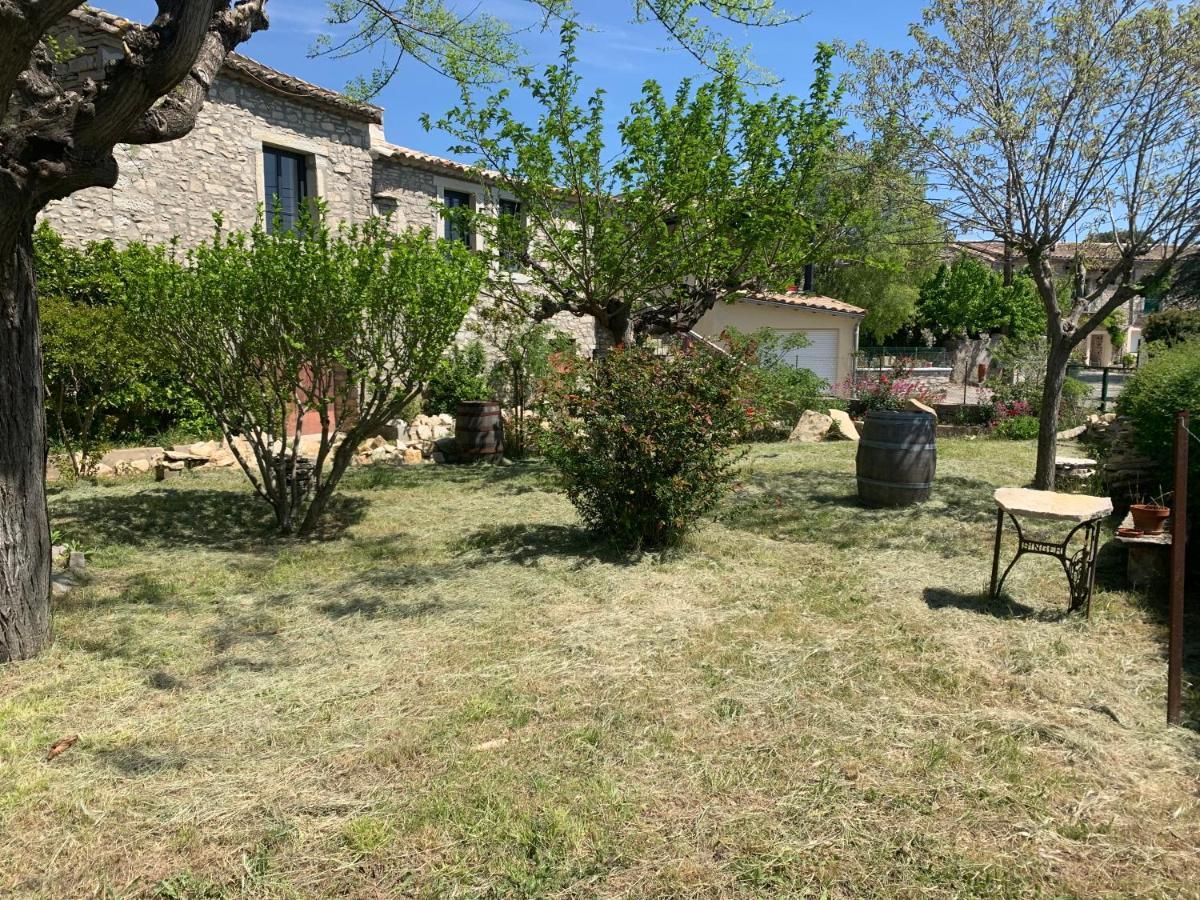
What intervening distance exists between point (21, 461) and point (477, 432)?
25.5ft

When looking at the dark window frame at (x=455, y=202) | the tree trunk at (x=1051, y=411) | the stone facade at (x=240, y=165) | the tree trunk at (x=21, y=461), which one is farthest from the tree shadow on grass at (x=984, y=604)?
Result: the dark window frame at (x=455, y=202)

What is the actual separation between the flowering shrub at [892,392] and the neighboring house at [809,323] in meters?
3.92

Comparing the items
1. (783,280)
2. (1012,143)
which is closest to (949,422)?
(783,280)

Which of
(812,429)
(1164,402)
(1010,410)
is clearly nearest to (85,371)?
(1164,402)

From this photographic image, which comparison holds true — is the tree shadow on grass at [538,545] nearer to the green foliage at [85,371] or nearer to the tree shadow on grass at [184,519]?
the tree shadow on grass at [184,519]

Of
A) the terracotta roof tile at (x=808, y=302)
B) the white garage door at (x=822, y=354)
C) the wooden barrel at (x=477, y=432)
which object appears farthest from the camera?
the white garage door at (x=822, y=354)

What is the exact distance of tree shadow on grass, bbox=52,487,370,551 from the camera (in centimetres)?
693

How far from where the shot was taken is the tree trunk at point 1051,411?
8.40 m

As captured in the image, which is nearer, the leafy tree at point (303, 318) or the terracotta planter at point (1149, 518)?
the terracotta planter at point (1149, 518)

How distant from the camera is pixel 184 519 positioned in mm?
7680

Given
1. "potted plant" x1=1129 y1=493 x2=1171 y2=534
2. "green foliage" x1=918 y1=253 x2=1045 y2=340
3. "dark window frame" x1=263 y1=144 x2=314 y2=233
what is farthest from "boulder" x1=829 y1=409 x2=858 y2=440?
"green foliage" x1=918 y1=253 x2=1045 y2=340

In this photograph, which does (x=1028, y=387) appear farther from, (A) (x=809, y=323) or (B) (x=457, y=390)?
(B) (x=457, y=390)

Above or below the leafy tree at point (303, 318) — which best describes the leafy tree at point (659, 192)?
above

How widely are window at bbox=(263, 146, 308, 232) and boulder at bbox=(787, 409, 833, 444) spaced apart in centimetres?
960
